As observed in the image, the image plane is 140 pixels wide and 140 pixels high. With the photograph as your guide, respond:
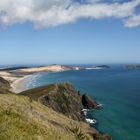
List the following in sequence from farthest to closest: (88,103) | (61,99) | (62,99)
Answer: (88,103) → (62,99) → (61,99)

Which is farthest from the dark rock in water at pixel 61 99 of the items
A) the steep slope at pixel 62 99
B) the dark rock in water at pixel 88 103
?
the dark rock in water at pixel 88 103

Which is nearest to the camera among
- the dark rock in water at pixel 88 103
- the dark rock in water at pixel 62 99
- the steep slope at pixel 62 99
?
the dark rock in water at pixel 62 99

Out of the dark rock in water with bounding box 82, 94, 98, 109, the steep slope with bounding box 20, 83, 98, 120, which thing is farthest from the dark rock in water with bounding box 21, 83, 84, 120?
the dark rock in water with bounding box 82, 94, 98, 109

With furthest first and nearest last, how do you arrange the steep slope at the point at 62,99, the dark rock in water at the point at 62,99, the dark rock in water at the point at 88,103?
the dark rock in water at the point at 88,103
the steep slope at the point at 62,99
the dark rock in water at the point at 62,99

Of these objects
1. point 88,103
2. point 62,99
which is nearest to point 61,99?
point 62,99

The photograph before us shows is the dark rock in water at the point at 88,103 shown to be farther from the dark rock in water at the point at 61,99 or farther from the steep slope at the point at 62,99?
the dark rock in water at the point at 61,99

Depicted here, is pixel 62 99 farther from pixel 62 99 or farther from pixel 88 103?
pixel 88 103

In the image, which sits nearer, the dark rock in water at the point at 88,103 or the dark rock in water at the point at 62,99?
the dark rock in water at the point at 62,99

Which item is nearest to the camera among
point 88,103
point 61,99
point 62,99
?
point 61,99

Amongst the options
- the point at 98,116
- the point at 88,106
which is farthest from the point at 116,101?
the point at 98,116

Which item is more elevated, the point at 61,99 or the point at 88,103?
the point at 61,99

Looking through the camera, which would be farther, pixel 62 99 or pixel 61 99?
pixel 62 99
